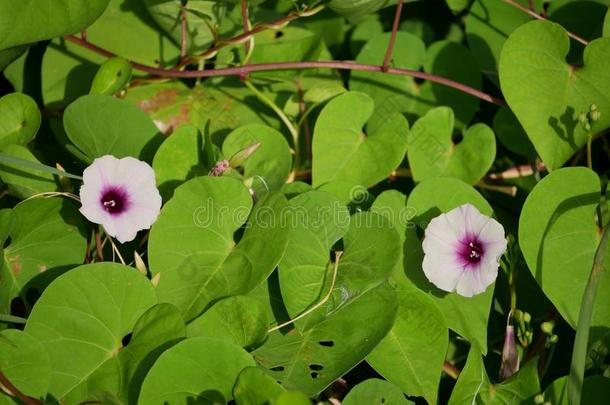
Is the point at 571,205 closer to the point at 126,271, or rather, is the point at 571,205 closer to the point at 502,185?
the point at 502,185

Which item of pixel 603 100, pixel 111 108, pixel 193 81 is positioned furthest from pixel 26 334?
pixel 603 100

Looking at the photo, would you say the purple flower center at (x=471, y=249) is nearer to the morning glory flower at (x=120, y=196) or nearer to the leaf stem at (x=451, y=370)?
the leaf stem at (x=451, y=370)

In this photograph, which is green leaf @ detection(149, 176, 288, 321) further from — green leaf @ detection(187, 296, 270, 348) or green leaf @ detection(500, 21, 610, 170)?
green leaf @ detection(500, 21, 610, 170)

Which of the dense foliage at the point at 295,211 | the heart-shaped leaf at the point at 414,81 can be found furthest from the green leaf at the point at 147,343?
the heart-shaped leaf at the point at 414,81

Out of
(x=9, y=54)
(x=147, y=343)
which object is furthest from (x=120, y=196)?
(x=9, y=54)

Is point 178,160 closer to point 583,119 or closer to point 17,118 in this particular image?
point 17,118

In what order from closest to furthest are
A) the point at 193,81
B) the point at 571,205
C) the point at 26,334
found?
the point at 26,334, the point at 571,205, the point at 193,81

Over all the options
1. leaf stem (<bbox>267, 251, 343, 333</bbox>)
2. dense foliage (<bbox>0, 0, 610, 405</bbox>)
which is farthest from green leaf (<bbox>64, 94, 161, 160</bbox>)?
leaf stem (<bbox>267, 251, 343, 333</bbox>)
